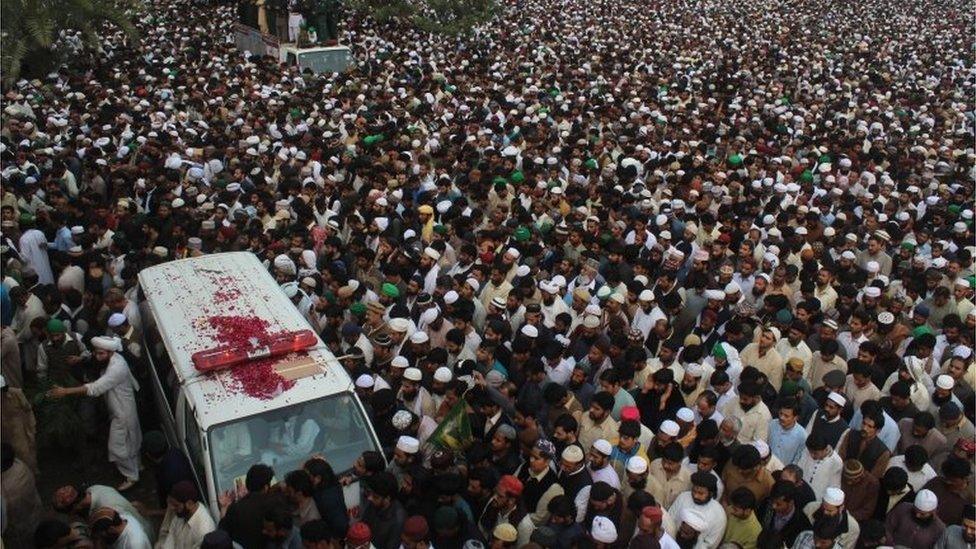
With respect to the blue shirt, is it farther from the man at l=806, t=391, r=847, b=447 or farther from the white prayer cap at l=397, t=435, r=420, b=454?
the white prayer cap at l=397, t=435, r=420, b=454

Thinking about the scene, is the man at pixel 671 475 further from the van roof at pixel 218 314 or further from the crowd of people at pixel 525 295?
the van roof at pixel 218 314

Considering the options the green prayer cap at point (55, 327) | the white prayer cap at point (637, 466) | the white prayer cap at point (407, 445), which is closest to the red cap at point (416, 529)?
the white prayer cap at point (407, 445)

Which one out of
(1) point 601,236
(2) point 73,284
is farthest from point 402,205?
(2) point 73,284

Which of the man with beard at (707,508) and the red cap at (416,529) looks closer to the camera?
the red cap at (416,529)

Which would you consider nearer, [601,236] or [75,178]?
[601,236]

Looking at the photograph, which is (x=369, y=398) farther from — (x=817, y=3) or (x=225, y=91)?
(x=817, y=3)
